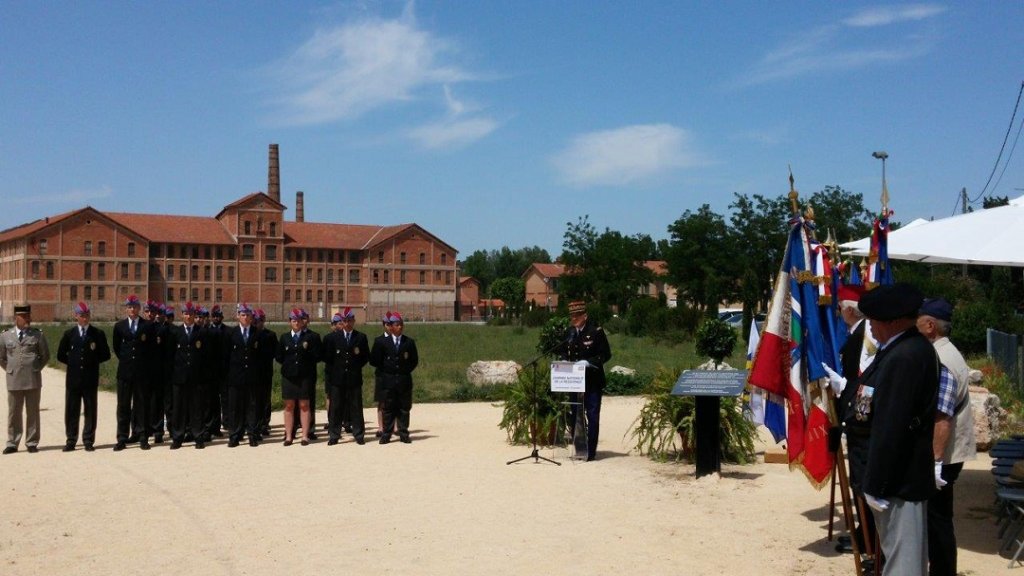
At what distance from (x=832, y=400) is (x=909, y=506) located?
2589mm

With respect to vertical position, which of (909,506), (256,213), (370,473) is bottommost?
(370,473)

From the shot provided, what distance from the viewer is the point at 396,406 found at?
13.5 meters

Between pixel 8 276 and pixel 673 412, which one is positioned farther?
pixel 8 276

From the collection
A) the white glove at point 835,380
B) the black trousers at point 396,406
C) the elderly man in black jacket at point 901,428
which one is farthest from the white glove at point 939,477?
the black trousers at point 396,406

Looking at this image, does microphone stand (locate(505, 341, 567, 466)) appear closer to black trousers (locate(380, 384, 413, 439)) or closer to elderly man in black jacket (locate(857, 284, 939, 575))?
black trousers (locate(380, 384, 413, 439))

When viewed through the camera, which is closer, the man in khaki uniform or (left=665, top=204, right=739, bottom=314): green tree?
the man in khaki uniform

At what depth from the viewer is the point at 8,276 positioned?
8400 cm

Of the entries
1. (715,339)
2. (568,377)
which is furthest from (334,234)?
(568,377)

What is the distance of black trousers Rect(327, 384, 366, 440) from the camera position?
13.4 metres

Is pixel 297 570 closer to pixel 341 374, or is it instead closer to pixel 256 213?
pixel 341 374

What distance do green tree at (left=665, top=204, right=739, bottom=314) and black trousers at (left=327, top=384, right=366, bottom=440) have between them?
52663 millimetres

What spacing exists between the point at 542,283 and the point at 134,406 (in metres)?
113

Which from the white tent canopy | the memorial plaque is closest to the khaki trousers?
the memorial plaque

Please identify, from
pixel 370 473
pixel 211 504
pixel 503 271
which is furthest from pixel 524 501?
pixel 503 271
